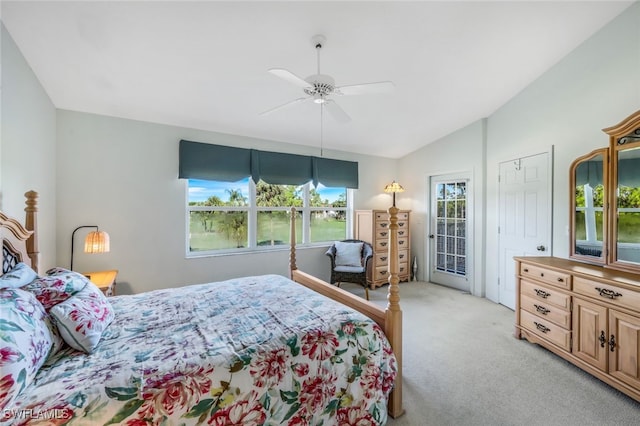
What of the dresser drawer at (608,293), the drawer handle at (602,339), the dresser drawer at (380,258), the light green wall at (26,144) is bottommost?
the drawer handle at (602,339)

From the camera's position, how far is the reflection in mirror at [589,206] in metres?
2.47

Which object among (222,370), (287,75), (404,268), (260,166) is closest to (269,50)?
(287,75)

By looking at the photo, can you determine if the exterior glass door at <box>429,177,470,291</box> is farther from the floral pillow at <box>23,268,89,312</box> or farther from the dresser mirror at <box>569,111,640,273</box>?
the floral pillow at <box>23,268,89,312</box>

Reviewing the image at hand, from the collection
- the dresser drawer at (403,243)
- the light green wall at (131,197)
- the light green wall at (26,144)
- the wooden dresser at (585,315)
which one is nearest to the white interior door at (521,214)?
the wooden dresser at (585,315)

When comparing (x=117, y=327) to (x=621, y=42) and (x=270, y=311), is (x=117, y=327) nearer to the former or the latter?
(x=270, y=311)

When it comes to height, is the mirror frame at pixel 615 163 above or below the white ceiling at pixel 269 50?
below

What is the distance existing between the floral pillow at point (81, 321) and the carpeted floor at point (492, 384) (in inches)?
70.4

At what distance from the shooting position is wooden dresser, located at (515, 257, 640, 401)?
6.18ft

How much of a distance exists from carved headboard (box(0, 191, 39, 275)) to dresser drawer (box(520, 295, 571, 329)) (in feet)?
13.4

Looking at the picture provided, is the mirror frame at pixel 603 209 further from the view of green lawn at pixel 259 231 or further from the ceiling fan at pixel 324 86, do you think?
the view of green lawn at pixel 259 231

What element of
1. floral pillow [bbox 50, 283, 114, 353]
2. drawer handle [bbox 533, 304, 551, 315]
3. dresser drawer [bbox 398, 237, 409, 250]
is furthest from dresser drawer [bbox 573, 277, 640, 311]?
floral pillow [bbox 50, 283, 114, 353]

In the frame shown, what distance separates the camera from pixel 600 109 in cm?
261

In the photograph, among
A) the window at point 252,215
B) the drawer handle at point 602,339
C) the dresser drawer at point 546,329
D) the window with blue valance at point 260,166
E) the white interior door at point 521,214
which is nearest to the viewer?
the drawer handle at point 602,339

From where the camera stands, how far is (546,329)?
2496mm
